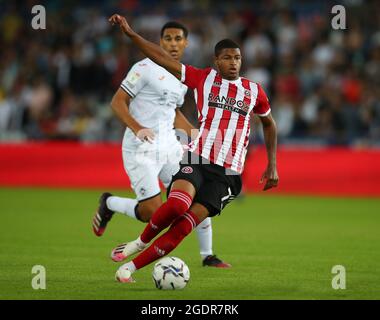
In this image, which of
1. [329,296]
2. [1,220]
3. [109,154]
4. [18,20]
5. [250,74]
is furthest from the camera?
[18,20]

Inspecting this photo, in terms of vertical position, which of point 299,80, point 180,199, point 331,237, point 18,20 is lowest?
point 331,237

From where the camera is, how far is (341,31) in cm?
1959

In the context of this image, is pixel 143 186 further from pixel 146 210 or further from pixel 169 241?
pixel 169 241

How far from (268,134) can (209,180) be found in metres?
0.79

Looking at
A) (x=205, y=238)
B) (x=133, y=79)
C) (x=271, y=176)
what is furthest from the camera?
(x=133, y=79)

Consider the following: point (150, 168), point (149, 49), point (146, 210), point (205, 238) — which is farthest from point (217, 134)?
point (146, 210)

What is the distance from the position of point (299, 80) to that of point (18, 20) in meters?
7.69

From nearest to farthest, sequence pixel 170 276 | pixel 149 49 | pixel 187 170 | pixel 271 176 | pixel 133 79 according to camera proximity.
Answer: pixel 170 276 < pixel 149 49 < pixel 187 170 < pixel 271 176 < pixel 133 79

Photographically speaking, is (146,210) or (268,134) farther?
(146,210)

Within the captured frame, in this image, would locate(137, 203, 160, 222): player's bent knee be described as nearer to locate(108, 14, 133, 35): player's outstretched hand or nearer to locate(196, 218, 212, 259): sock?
locate(196, 218, 212, 259): sock

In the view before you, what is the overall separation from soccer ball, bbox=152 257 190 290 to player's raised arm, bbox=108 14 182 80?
175 centimetres

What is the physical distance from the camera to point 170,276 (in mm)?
7230

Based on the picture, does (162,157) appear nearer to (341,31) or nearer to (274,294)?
(274,294)
